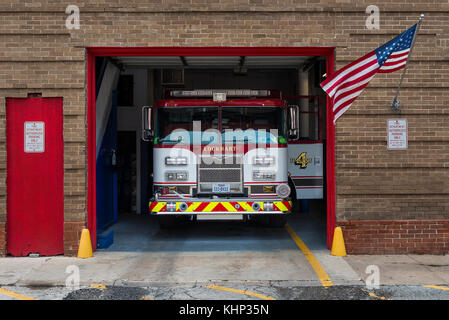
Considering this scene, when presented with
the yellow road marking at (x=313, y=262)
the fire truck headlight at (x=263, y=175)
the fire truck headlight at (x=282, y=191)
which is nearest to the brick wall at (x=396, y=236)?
the yellow road marking at (x=313, y=262)

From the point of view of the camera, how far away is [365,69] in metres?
7.83

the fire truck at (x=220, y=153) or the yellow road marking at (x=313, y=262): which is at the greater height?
the fire truck at (x=220, y=153)

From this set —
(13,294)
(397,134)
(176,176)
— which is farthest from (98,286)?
(397,134)

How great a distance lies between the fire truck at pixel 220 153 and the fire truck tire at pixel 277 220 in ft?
6.60

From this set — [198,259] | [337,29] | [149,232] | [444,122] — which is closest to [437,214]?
[444,122]

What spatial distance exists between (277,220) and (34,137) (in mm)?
5813

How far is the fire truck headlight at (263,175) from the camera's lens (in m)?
9.60

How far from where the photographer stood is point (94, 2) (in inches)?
347

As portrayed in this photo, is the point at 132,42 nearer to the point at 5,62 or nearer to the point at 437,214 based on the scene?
the point at 5,62

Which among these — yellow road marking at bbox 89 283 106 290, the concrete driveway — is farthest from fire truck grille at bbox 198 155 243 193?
yellow road marking at bbox 89 283 106 290

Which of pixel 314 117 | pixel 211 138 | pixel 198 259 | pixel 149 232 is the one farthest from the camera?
pixel 314 117

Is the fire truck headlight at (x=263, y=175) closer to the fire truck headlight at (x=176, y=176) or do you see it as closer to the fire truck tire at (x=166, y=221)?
the fire truck headlight at (x=176, y=176)

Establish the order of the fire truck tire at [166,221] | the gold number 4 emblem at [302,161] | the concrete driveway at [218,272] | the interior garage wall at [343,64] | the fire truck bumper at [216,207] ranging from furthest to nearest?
the gold number 4 emblem at [302,161] → the fire truck tire at [166,221] → the fire truck bumper at [216,207] → the interior garage wall at [343,64] → the concrete driveway at [218,272]

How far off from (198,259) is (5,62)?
504 centimetres
